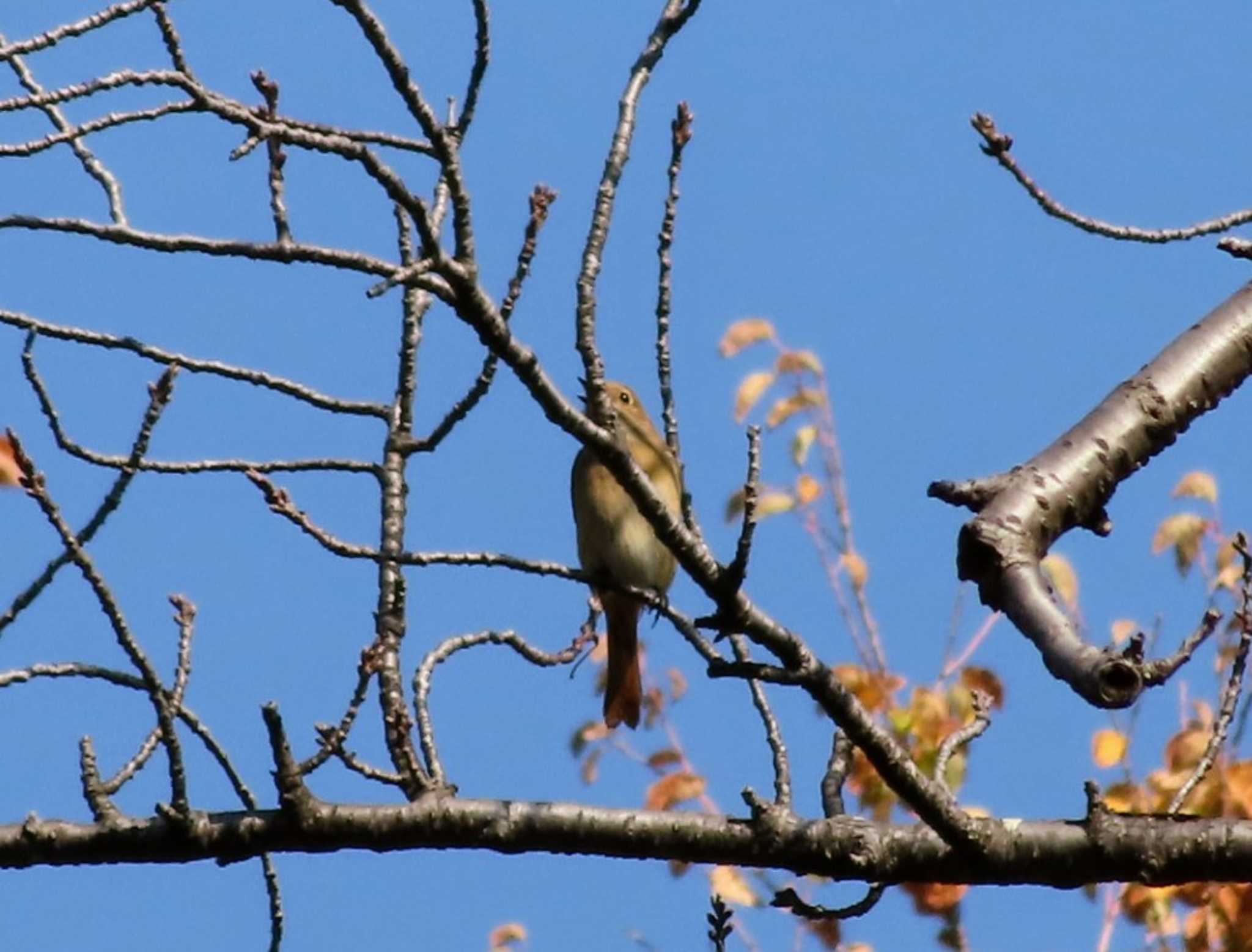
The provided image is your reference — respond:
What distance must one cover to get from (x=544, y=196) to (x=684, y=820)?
3.28 ft

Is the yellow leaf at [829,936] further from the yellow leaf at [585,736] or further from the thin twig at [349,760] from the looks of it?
the thin twig at [349,760]

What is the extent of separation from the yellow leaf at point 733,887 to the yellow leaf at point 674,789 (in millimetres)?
428

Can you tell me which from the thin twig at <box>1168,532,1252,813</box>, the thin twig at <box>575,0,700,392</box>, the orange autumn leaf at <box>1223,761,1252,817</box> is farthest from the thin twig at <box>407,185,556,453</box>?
the orange autumn leaf at <box>1223,761,1252,817</box>

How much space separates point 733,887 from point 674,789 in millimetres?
724

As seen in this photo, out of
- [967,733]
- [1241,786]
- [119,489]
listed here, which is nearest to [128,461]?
[119,489]

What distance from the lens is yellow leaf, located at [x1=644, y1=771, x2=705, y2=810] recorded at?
271 inches

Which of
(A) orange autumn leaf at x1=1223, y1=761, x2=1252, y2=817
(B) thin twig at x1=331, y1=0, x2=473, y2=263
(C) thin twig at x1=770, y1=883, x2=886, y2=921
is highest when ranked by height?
(B) thin twig at x1=331, y1=0, x2=473, y2=263

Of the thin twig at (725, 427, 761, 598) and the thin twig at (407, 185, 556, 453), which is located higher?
the thin twig at (407, 185, 556, 453)

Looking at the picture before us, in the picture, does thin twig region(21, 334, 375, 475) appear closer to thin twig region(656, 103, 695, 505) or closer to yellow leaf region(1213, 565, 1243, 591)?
thin twig region(656, 103, 695, 505)

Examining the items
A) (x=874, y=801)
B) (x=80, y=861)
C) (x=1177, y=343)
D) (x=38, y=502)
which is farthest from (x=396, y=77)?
(x=874, y=801)

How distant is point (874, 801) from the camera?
20.2 feet

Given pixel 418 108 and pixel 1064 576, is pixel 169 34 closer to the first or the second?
pixel 418 108

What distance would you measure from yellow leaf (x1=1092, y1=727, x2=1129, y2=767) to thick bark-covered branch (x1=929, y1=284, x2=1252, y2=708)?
115 inches

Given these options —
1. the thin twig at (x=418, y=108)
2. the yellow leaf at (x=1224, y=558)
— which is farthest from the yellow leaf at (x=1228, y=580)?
the thin twig at (x=418, y=108)
